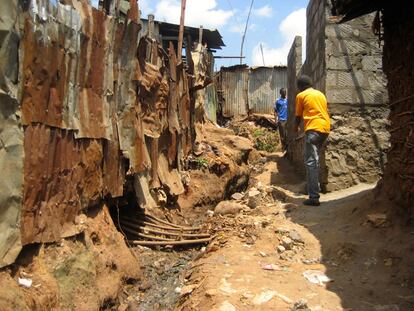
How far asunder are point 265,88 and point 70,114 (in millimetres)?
13888

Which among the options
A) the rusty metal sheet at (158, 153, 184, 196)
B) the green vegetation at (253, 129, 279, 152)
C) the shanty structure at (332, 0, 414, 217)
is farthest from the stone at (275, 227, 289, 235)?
the green vegetation at (253, 129, 279, 152)

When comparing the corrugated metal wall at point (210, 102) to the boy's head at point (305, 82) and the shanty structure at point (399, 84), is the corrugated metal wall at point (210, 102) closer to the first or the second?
the boy's head at point (305, 82)

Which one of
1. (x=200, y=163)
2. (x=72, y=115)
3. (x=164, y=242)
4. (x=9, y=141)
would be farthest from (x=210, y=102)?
(x=9, y=141)

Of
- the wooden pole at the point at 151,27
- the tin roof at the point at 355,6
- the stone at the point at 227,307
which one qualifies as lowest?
the stone at the point at 227,307

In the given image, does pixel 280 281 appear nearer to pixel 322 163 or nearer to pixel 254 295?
pixel 254 295

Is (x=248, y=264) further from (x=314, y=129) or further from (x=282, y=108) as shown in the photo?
(x=282, y=108)

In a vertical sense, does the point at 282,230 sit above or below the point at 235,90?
below

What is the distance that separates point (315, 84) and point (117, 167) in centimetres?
378

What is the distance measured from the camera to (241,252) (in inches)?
189

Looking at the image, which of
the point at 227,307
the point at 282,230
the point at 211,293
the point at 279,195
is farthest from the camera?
the point at 279,195

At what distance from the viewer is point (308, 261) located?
443 centimetres

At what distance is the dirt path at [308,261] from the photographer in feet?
11.7

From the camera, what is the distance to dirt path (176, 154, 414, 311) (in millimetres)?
3574

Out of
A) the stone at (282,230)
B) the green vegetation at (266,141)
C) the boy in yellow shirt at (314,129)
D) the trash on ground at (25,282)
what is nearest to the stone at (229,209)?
the boy in yellow shirt at (314,129)
